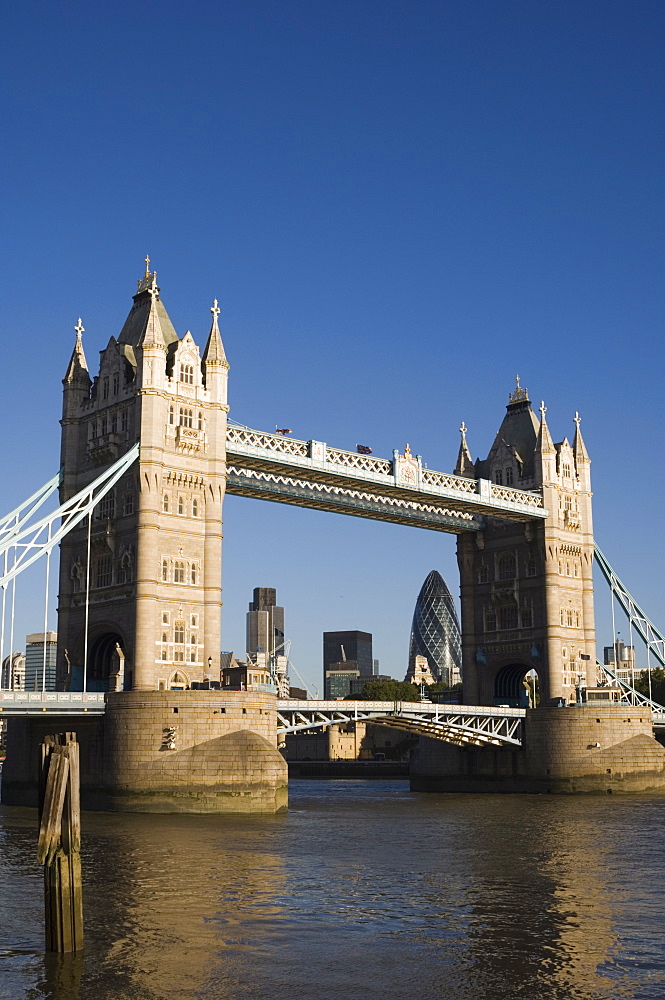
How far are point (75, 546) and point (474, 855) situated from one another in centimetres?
4289

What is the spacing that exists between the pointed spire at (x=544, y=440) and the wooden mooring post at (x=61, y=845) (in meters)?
82.5

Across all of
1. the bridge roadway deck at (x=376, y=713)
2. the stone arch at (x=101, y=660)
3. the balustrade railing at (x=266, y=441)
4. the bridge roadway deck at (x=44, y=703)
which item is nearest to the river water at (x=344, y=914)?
the bridge roadway deck at (x=44, y=703)

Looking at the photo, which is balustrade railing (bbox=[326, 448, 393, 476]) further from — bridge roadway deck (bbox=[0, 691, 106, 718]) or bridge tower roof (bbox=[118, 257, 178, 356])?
bridge roadway deck (bbox=[0, 691, 106, 718])

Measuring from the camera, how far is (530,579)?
4141 inches

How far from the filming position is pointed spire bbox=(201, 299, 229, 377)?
264 feet

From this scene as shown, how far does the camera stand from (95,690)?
80188mm

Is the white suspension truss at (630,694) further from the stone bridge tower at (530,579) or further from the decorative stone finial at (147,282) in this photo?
the decorative stone finial at (147,282)

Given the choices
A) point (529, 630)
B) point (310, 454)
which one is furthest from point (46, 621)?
point (529, 630)

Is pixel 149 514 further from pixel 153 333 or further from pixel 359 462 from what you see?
pixel 359 462

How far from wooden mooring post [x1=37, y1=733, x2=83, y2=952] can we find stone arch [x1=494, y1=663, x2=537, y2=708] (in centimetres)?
8291

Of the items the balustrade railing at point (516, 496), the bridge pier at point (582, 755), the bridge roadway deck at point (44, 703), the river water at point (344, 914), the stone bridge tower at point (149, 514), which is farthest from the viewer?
the balustrade railing at point (516, 496)

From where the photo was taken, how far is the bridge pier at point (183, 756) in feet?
218

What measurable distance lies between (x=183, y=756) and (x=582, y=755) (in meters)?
39.5

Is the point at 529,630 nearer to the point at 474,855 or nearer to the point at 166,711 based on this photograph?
the point at 166,711
